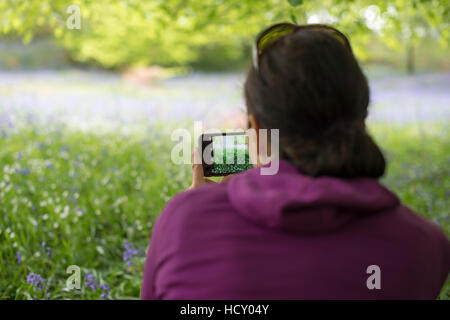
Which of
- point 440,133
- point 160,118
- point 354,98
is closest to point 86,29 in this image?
point 160,118

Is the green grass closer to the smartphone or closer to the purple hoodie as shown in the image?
the smartphone

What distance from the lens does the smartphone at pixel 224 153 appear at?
139 cm

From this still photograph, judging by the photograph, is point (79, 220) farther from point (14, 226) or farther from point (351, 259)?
point (351, 259)

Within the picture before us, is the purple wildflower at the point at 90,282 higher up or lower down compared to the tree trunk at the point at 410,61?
lower down

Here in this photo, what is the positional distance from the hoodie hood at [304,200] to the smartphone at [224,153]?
0.42 meters

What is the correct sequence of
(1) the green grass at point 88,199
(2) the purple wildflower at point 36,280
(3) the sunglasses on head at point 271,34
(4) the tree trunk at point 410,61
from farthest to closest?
(4) the tree trunk at point 410,61 → (1) the green grass at point 88,199 → (2) the purple wildflower at point 36,280 → (3) the sunglasses on head at point 271,34

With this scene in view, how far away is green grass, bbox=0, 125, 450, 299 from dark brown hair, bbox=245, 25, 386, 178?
1.62 m

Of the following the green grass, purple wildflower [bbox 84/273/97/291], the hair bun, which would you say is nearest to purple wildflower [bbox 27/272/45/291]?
the green grass

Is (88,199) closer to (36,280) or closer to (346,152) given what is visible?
(36,280)

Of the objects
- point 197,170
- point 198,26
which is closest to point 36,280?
point 197,170

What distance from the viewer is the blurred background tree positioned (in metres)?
3.42

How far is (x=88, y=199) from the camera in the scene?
3.19 meters

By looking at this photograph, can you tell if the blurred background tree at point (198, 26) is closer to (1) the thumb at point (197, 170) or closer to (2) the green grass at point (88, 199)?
(1) the thumb at point (197, 170)

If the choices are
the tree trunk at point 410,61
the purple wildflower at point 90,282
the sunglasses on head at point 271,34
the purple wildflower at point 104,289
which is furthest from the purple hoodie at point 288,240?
the tree trunk at point 410,61
